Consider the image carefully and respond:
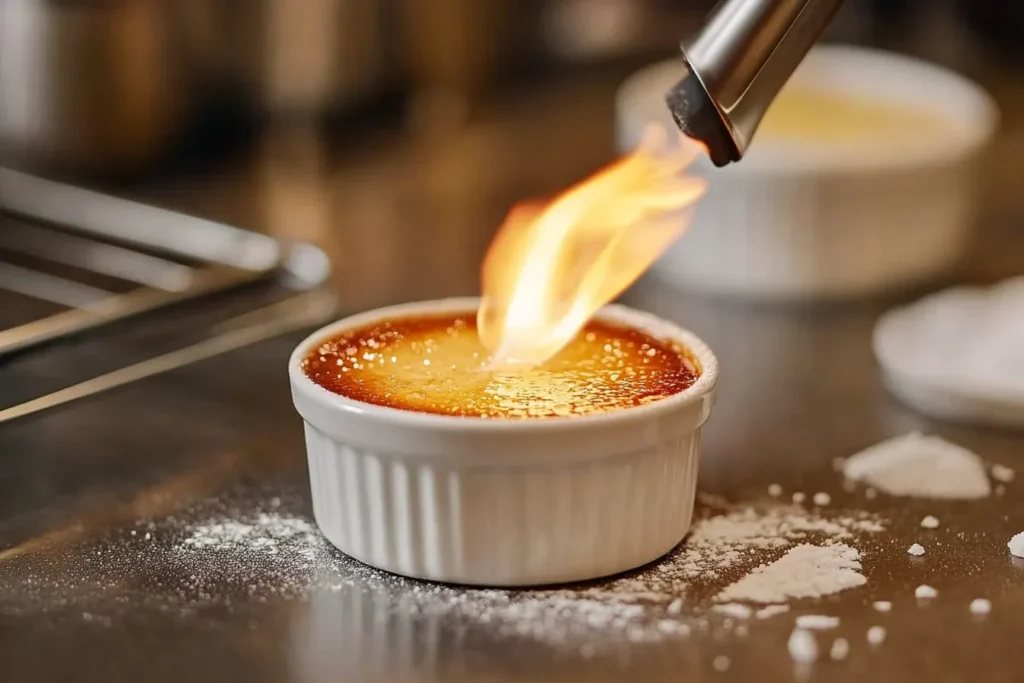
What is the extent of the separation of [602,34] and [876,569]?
4.20 feet

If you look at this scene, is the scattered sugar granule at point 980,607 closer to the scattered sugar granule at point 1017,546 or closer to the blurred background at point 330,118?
the scattered sugar granule at point 1017,546

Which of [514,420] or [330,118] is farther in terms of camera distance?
[330,118]

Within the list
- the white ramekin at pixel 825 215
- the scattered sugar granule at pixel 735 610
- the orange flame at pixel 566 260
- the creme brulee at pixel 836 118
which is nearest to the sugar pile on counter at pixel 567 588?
the scattered sugar granule at pixel 735 610

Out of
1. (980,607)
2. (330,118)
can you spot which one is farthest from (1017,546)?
(330,118)

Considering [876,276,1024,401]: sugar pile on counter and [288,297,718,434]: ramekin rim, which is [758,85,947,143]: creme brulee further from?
[288,297,718,434]: ramekin rim

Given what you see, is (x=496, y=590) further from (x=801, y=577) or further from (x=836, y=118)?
(x=836, y=118)

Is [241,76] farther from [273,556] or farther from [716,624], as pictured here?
[716,624]

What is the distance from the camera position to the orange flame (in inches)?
29.3

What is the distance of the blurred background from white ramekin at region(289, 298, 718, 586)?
1.37 ft

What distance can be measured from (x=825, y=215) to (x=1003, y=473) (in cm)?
30

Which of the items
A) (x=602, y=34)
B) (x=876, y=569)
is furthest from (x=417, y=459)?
(x=602, y=34)

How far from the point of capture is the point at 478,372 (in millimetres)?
717

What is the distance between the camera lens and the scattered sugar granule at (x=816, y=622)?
0.63 metres

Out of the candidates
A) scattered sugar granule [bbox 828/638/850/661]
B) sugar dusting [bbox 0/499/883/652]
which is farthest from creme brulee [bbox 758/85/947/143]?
scattered sugar granule [bbox 828/638/850/661]
